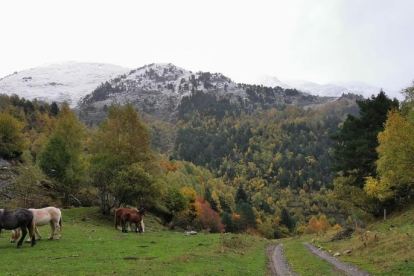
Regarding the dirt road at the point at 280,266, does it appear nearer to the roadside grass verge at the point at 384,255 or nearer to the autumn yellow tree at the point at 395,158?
the roadside grass verge at the point at 384,255

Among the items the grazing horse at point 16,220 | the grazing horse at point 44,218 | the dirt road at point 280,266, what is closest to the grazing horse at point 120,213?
the grazing horse at point 44,218

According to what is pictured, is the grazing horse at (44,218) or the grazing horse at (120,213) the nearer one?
the grazing horse at (44,218)

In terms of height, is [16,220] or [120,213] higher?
[16,220]

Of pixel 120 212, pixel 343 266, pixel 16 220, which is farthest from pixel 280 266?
pixel 120 212

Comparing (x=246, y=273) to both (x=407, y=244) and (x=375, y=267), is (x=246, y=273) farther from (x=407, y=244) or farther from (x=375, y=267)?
(x=407, y=244)

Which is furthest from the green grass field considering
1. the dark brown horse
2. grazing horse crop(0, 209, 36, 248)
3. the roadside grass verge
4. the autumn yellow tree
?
the autumn yellow tree

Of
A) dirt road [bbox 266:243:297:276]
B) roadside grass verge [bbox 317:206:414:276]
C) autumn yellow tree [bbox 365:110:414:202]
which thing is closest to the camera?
roadside grass verge [bbox 317:206:414:276]

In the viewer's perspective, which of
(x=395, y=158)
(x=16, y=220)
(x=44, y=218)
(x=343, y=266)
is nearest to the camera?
(x=343, y=266)

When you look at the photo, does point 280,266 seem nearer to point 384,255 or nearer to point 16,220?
point 384,255

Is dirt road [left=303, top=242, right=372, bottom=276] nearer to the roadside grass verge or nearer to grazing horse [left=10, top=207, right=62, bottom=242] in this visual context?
the roadside grass verge

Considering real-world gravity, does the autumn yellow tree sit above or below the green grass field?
above

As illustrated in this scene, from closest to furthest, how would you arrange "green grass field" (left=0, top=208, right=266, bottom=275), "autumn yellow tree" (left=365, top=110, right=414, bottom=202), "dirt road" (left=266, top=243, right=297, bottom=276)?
"green grass field" (left=0, top=208, right=266, bottom=275), "dirt road" (left=266, top=243, right=297, bottom=276), "autumn yellow tree" (left=365, top=110, right=414, bottom=202)

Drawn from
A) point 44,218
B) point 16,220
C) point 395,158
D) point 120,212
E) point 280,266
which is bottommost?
point 280,266

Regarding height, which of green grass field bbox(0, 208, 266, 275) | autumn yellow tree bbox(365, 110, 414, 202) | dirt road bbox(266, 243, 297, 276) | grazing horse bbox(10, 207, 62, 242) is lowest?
dirt road bbox(266, 243, 297, 276)
